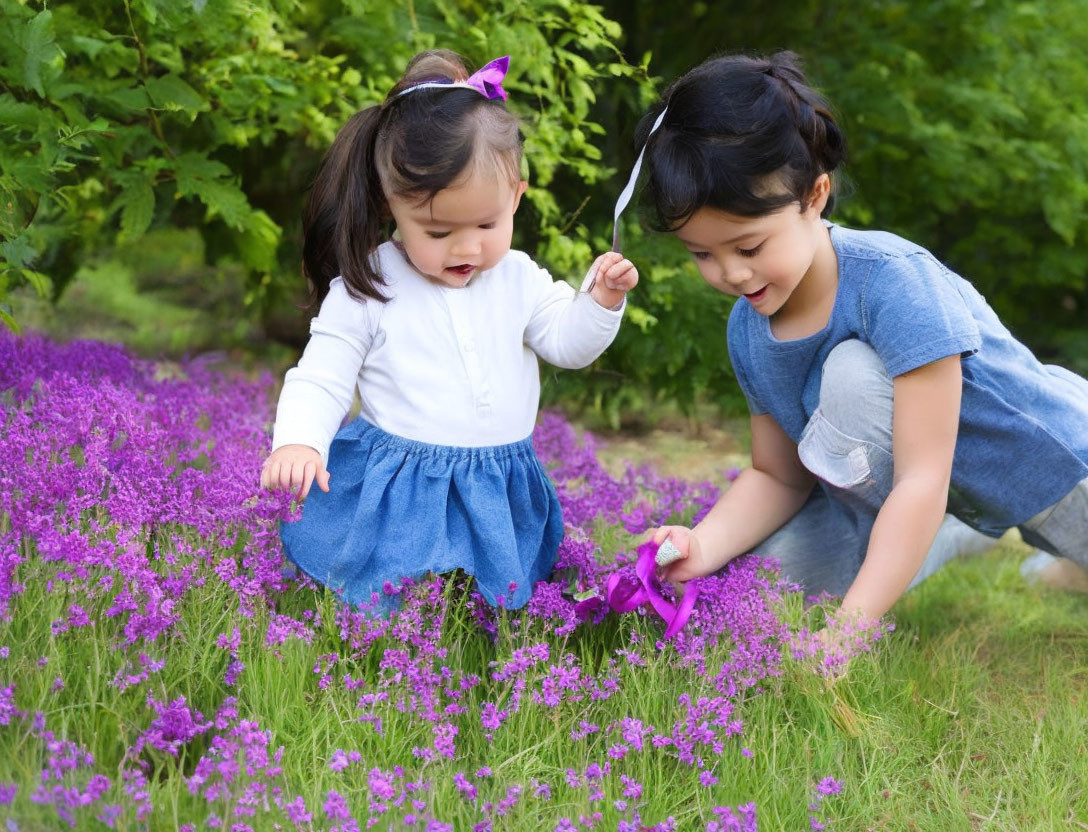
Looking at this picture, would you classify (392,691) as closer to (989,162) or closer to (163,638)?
(163,638)

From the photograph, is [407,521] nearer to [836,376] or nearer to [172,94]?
[836,376]

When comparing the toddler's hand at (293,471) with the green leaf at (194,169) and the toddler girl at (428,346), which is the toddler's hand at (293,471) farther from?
the green leaf at (194,169)

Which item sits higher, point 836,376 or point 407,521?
point 836,376

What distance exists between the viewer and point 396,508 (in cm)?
263

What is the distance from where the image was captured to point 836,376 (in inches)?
112

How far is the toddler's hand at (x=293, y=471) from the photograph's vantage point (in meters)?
2.43

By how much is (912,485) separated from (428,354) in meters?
1.19

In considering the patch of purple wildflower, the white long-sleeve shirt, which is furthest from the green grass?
the white long-sleeve shirt

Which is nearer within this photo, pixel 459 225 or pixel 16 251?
pixel 459 225

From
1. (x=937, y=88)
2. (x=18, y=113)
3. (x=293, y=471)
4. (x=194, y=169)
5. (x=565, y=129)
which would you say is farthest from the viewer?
(x=937, y=88)

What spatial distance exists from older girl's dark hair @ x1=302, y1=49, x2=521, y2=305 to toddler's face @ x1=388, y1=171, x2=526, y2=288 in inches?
1.2

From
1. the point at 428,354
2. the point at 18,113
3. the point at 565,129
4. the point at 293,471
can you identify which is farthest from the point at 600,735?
the point at 565,129

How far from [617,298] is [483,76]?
23.2 inches

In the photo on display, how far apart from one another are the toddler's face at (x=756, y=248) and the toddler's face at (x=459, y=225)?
431 millimetres
